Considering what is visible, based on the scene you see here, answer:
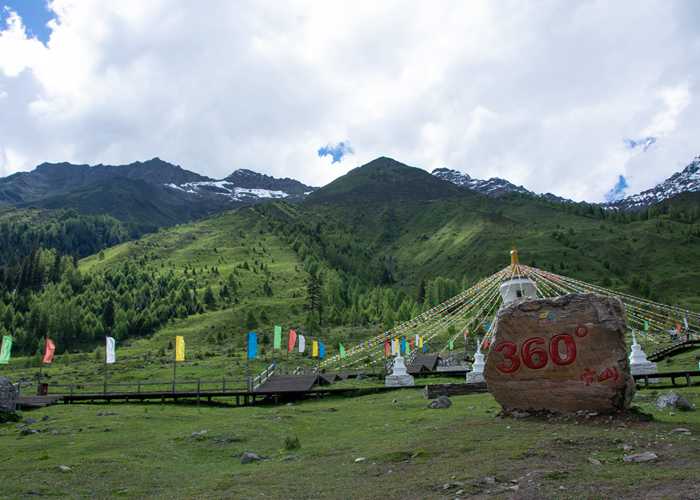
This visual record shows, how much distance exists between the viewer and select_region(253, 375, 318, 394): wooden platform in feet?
112

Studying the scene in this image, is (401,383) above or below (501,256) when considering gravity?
below

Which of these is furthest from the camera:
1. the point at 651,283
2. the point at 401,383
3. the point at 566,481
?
the point at 651,283

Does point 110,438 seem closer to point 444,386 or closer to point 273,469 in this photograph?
point 273,469

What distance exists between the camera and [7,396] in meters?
26.4

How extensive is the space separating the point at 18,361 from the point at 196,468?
4091 inches

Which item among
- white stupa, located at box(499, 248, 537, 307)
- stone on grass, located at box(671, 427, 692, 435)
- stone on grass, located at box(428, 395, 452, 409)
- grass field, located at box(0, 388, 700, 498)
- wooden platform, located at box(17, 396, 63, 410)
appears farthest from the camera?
white stupa, located at box(499, 248, 537, 307)

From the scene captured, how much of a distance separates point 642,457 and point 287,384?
27430 millimetres

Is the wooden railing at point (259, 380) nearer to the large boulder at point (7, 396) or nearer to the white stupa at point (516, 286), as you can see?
the large boulder at point (7, 396)

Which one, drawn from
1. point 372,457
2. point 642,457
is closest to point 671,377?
point 642,457

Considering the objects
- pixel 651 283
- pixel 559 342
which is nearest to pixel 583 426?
pixel 559 342

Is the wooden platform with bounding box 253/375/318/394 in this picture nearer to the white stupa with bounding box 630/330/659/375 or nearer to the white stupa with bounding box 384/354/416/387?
the white stupa with bounding box 384/354/416/387

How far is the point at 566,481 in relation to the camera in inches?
390

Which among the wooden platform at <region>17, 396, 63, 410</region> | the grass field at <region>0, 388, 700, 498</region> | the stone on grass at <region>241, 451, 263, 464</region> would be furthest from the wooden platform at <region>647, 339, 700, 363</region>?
the wooden platform at <region>17, 396, 63, 410</region>

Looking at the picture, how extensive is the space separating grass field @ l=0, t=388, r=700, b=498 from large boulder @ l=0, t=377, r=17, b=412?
293cm
